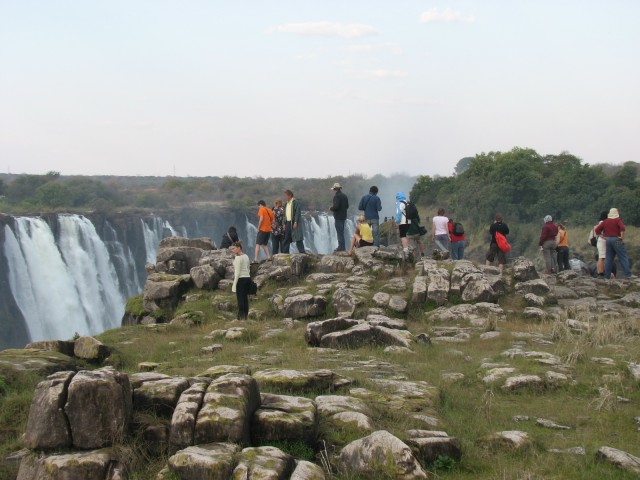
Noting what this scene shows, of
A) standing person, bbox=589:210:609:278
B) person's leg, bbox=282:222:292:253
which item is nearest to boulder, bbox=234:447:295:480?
person's leg, bbox=282:222:292:253

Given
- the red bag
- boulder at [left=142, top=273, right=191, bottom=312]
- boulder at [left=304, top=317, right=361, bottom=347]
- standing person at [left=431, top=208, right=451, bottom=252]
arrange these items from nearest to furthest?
boulder at [left=304, top=317, right=361, bottom=347], boulder at [left=142, top=273, right=191, bottom=312], the red bag, standing person at [left=431, top=208, right=451, bottom=252]

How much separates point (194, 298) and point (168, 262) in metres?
Result: 3.55

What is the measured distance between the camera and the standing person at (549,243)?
65.5 feet

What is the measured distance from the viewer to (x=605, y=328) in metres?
12.5

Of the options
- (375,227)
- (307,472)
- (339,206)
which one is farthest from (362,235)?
(307,472)

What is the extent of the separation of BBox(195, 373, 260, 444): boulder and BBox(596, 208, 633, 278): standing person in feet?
46.0

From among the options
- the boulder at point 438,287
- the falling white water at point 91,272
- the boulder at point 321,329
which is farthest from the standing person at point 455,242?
the falling white water at point 91,272

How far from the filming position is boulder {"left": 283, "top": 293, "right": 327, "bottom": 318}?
603 inches

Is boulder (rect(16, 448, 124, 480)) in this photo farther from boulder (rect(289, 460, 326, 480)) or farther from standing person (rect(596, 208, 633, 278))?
standing person (rect(596, 208, 633, 278))

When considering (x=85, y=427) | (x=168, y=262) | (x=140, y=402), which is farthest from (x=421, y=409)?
(x=168, y=262)

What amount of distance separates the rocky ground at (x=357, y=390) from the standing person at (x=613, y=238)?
2.77 meters

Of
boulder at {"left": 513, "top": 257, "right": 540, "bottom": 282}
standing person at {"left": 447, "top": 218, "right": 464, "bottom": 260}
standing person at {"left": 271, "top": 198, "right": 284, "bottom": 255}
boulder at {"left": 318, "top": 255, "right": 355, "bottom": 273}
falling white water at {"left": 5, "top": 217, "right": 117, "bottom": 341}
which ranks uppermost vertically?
standing person at {"left": 271, "top": 198, "right": 284, "bottom": 255}

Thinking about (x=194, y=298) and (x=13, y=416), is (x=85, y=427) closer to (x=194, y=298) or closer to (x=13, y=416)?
(x=13, y=416)

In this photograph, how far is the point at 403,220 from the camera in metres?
18.4
